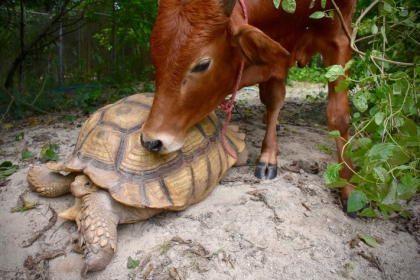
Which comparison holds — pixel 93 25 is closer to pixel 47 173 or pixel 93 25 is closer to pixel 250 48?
pixel 47 173

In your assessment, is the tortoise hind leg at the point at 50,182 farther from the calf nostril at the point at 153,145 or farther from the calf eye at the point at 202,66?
the calf eye at the point at 202,66

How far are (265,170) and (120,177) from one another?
1.27 meters

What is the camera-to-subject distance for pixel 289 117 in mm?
5012

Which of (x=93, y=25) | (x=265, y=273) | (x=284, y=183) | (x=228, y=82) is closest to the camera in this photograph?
(x=265, y=273)

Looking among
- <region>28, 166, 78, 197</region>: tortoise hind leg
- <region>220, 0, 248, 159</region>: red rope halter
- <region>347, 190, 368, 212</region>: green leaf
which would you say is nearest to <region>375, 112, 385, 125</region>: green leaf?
<region>347, 190, 368, 212</region>: green leaf

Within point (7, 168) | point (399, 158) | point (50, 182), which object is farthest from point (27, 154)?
point (399, 158)

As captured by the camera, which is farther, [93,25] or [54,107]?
[93,25]

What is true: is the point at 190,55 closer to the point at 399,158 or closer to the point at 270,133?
the point at 399,158

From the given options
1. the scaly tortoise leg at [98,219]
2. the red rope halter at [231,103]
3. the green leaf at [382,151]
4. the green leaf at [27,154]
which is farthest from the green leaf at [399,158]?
the green leaf at [27,154]

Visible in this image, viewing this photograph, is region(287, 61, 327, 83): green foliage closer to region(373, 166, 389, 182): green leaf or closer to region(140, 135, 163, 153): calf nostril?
region(140, 135, 163, 153): calf nostril

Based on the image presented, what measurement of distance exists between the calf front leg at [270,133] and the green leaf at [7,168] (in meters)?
2.17

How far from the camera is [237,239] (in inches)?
79.4

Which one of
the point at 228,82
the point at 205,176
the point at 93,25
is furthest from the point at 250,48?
the point at 93,25

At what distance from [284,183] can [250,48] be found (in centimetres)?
122
